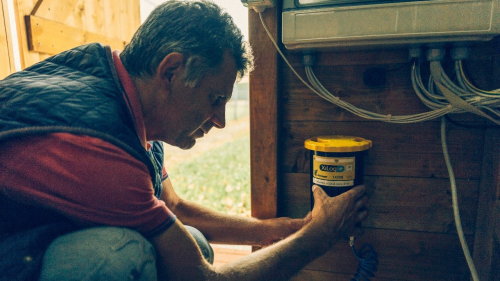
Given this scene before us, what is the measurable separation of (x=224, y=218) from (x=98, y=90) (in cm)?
69

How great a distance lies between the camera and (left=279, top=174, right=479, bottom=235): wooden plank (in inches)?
43.3

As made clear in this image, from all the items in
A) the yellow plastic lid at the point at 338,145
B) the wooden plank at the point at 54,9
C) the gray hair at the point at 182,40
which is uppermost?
the wooden plank at the point at 54,9

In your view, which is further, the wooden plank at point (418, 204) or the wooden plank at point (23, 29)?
the wooden plank at point (23, 29)

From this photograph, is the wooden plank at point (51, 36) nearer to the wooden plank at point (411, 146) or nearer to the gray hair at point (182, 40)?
the gray hair at point (182, 40)

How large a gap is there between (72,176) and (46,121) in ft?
0.42

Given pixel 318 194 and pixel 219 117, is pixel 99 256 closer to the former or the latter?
pixel 219 117

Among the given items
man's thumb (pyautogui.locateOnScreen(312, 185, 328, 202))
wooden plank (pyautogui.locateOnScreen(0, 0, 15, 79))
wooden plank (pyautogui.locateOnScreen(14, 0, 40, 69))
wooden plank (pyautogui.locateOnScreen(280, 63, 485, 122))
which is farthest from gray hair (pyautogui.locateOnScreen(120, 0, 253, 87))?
wooden plank (pyautogui.locateOnScreen(14, 0, 40, 69))

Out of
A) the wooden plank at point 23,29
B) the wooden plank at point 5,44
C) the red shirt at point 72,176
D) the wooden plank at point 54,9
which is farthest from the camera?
the wooden plank at point 54,9

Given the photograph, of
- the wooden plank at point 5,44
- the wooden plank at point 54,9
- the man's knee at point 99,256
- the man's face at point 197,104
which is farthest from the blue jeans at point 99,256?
the wooden plank at point 54,9

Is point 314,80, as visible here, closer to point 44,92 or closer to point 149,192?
point 149,192

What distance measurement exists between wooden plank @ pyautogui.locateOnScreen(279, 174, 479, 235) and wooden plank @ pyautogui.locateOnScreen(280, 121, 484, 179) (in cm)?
3

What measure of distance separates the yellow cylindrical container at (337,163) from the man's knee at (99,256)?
55 centimetres

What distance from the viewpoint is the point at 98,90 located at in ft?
2.44

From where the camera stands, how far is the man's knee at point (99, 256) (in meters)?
0.64
